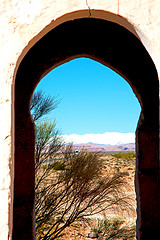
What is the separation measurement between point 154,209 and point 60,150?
3086 mm

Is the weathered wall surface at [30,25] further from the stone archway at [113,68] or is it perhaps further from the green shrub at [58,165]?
the green shrub at [58,165]

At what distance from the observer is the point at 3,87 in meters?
1.98

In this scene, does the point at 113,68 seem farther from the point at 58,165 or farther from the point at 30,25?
the point at 58,165

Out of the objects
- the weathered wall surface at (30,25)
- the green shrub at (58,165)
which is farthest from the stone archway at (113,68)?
the green shrub at (58,165)

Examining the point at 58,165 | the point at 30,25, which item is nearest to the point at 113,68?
the point at 30,25

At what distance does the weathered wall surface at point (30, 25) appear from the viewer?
6.47 ft

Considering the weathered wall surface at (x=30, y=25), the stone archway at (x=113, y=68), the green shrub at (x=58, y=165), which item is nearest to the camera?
the weathered wall surface at (x=30, y=25)

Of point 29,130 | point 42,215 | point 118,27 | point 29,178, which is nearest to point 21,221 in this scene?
point 29,178

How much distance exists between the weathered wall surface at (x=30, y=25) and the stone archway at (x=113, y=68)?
1498 mm

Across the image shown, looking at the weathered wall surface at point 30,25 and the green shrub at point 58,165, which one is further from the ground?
the weathered wall surface at point 30,25

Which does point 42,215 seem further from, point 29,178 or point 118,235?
point 29,178

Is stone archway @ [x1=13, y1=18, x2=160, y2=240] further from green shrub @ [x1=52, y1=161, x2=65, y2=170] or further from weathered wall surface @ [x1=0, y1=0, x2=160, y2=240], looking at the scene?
green shrub @ [x1=52, y1=161, x2=65, y2=170]

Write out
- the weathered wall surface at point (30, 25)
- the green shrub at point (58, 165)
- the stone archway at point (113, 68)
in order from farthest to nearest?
the green shrub at point (58, 165), the stone archway at point (113, 68), the weathered wall surface at point (30, 25)

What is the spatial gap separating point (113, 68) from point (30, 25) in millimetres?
1913
